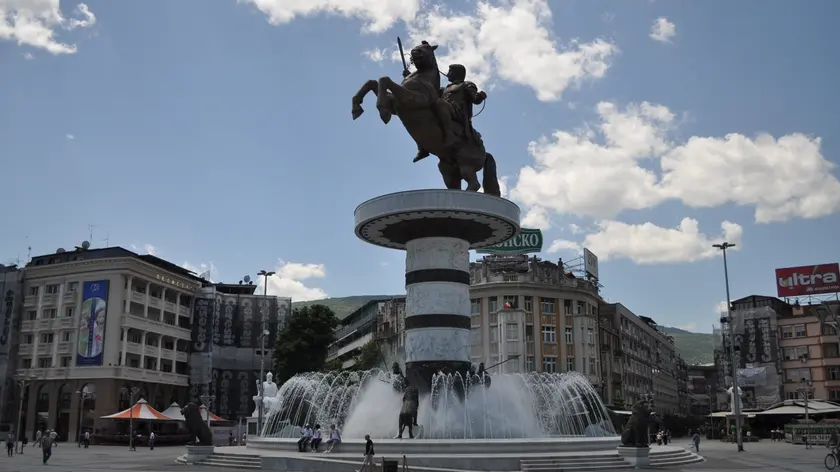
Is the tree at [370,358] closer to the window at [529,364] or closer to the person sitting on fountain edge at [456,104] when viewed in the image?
the window at [529,364]

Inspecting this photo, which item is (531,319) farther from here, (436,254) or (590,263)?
(436,254)

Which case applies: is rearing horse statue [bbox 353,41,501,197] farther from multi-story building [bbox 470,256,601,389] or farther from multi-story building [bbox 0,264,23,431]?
multi-story building [bbox 0,264,23,431]

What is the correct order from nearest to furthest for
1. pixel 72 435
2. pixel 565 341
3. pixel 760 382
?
pixel 72 435
pixel 565 341
pixel 760 382

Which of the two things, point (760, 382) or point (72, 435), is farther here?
point (760, 382)

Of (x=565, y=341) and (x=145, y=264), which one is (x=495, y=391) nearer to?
(x=565, y=341)

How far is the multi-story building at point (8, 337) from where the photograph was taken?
2657 inches

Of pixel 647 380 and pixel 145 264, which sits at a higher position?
pixel 145 264

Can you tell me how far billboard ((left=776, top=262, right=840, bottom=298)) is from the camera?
75.6 metres

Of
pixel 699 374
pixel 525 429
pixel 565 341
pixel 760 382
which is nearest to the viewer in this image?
pixel 525 429

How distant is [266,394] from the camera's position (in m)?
48.5

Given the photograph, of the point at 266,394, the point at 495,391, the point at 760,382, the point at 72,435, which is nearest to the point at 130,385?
the point at 72,435

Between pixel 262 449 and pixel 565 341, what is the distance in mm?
44977

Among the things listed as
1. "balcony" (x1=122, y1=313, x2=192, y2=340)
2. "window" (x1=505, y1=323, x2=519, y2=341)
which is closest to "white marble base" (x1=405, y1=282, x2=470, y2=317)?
"window" (x1=505, y1=323, x2=519, y2=341)

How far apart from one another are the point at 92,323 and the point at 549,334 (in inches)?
1537
